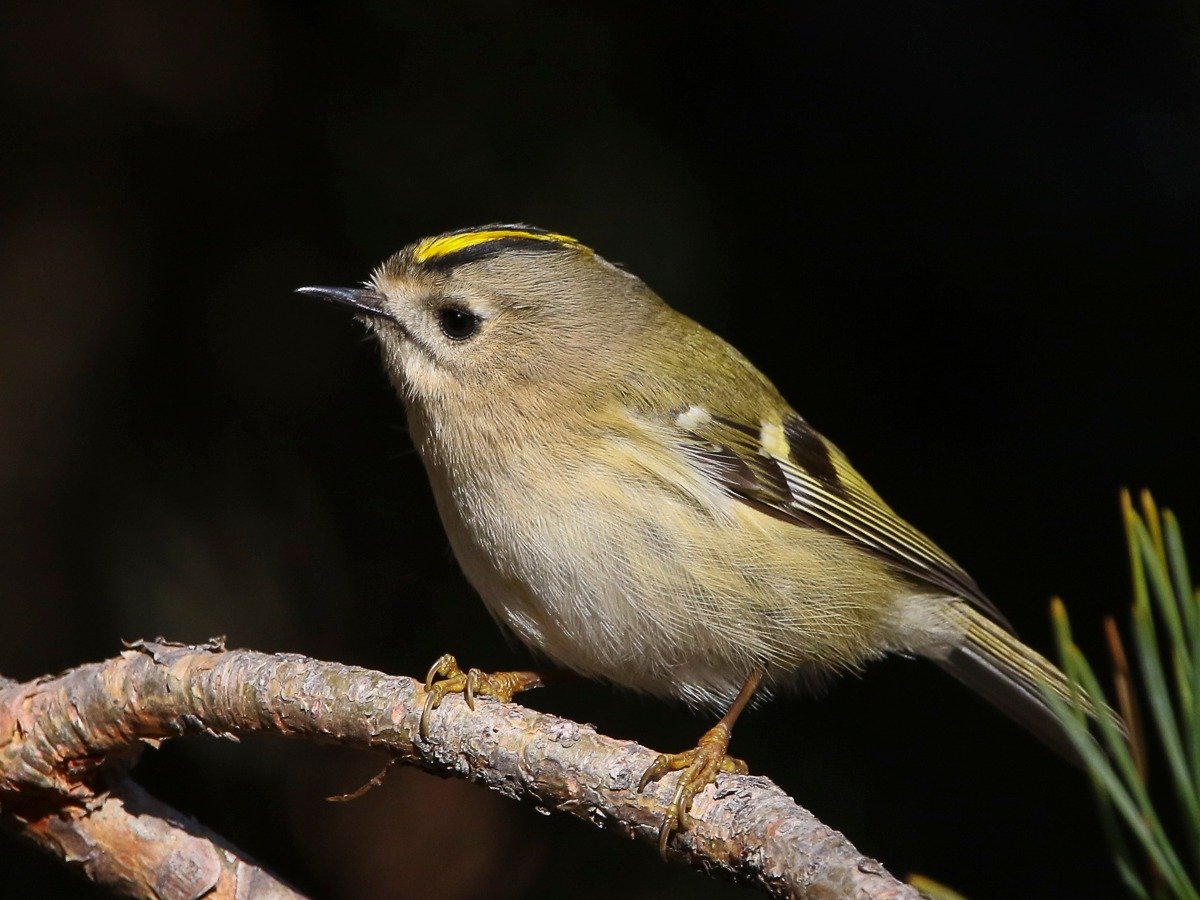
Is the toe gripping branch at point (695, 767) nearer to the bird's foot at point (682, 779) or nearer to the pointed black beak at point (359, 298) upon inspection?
the bird's foot at point (682, 779)

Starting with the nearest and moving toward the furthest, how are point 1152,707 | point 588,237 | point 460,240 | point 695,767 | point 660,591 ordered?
1. point 1152,707
2. point 695,767
3. point 660,591
4. point 460,240
5. point 588,237

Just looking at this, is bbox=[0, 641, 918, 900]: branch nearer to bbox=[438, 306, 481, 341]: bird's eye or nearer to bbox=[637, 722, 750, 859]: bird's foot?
bbox=[637, 722, 750, 859]: bird's foot

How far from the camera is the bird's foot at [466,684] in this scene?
1.17 meters

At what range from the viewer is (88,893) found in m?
1.75

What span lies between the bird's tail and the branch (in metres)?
0.79

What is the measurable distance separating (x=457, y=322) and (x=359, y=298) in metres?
0.14

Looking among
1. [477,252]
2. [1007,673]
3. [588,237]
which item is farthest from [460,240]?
[1007,673]

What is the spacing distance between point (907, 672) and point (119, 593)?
3.93ft

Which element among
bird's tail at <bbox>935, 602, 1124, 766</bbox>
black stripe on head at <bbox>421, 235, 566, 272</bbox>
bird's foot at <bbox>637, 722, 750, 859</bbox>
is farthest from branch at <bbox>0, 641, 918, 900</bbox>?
bird's tail at <bbox>935, 602, 1124, 766</bbox>

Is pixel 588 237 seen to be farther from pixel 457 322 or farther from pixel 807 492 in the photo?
pixel 807 492

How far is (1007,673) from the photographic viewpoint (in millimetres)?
1710

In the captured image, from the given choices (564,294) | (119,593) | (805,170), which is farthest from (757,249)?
(119,593)

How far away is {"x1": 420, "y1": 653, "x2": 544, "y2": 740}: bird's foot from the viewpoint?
1.17m

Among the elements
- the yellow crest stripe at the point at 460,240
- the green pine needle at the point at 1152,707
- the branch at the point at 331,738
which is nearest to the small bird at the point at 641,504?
the yellow crest stripe at the point at 460,240
